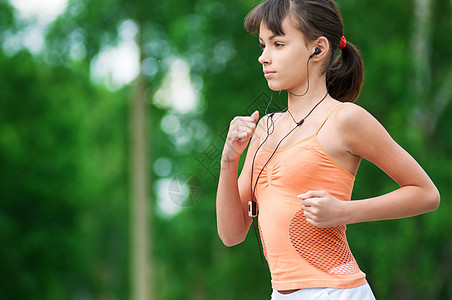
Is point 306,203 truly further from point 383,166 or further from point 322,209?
point 383,166

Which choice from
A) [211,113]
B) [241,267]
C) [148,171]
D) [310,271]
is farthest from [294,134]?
[241,267]

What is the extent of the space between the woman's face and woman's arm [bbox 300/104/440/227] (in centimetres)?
21

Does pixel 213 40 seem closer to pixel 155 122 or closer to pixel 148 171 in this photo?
pixel 148 171

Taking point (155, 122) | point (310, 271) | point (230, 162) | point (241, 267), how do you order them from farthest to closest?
1. point (155, 122)
2. point (241, 267)
3. point (230, 162)
4. point (310, 271)

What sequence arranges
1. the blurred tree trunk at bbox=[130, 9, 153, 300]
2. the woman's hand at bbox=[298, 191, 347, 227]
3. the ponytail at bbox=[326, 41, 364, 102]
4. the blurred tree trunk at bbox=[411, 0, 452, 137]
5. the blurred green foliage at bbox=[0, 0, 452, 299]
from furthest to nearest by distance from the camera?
the blurred tree trunk at bbox=[130, 9, 153, 300] < the blurred tree trunk at bbox=[411, 0, 452, 137] < the blurred green foliage at bbox=[0, 0, 452, 299] < the ponytail at bbox=[326, 41, 364, 102] < the woman's hand at bbox=[298, 191, 347, 227]

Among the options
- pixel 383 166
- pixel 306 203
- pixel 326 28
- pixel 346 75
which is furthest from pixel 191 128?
pixel 306 203

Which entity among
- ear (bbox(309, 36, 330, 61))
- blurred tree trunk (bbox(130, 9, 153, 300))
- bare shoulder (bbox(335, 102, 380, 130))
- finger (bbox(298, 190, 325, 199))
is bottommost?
blurred tree trunk (bbox(130, 9, 153, 300))

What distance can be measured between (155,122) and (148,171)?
300 cm

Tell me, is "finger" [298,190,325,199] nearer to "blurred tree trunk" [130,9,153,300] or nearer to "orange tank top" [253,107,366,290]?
"orange tank top" [253,107,366,290]

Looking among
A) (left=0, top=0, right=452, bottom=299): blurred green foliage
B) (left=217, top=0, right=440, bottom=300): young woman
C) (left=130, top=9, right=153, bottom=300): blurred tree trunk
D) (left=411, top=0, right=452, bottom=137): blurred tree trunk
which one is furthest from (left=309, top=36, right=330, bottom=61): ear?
(left=130, top=9, right=153, bottom=300): blurred tree trunk

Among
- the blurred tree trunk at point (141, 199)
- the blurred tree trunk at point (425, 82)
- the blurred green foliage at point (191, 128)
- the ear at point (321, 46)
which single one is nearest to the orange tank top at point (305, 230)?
the ear at point (321, 46)

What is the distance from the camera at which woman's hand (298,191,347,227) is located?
1.82 m

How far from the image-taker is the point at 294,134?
6.70 feet

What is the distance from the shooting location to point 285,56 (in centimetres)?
205
